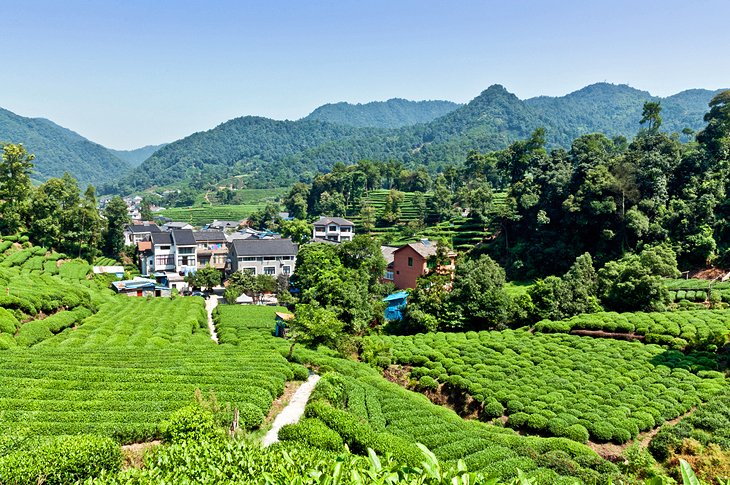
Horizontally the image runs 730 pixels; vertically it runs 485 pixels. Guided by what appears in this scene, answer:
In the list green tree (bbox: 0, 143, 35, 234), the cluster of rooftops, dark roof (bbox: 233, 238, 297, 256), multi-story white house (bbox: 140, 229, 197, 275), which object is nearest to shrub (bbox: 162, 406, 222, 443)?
the cluster of rooftops

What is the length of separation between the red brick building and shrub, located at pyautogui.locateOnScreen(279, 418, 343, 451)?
34881 millimetres

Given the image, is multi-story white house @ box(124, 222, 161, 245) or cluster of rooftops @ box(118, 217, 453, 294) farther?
multi-story white house @ box(124, 222, 161, 245)

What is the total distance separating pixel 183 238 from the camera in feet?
209

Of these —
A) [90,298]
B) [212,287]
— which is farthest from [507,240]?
[90,298]

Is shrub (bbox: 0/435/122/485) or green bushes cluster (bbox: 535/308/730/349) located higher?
shrub (bbox: 0/435/122/485)

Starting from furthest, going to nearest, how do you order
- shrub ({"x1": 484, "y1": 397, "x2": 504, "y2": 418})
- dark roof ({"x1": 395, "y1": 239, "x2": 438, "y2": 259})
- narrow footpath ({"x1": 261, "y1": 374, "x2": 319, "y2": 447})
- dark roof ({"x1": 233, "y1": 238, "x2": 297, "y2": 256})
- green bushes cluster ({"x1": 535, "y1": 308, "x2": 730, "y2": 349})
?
dark roof ({"x1": 233, "y1": 238, "x2": 297, "y2": 256}) → dark roof ({"x1": 395, "y1": 239, "x2": 438, "y2": 259}) → green bushes cluster ({"x1": 535, "y1": 308, "x2": 730, "y2": 349}) → shrub ({"x1": 484, "y1": 397, "x2": 504, "y2": 418}) → narrow footpath ({"x1": 261, "y1": 374, "x2": 319, "y2": 447})

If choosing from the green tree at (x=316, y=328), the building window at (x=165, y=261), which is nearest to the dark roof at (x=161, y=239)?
the building window at (x=165, y=261)

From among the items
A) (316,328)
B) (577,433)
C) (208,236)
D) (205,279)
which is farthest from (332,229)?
(577,433)

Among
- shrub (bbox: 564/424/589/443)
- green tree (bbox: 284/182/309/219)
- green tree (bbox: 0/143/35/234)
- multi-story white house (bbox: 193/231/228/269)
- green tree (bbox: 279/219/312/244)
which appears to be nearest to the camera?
shrub (bbox: 564/424/589/443)

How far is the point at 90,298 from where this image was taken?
Answer: 36219 millimetres

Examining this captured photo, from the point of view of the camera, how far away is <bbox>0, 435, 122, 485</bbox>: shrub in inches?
391

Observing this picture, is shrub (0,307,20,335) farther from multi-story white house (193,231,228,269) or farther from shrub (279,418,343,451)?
multi-story white house (193,231,228,269)

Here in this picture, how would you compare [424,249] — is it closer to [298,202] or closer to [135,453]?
[135,453]

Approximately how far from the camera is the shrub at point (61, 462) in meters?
9.92
